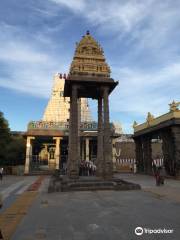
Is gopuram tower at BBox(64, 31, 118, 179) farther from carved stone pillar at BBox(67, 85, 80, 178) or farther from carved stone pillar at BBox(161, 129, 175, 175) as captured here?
carved stone pillar at BBox(161, 129, 175, 175)

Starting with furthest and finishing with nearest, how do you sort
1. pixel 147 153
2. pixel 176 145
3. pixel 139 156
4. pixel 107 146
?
pixel 139 156, pixel 147 153, pixel 176 145, pixel 107 146

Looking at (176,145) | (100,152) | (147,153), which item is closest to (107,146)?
(100,152)

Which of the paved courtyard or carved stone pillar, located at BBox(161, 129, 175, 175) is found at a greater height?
carved stone pillar, located at BBox(161, 129, 175, 175)

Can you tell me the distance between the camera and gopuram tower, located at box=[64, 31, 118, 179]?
19.9m

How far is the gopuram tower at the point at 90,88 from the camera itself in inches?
782

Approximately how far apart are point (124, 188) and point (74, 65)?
456 inches

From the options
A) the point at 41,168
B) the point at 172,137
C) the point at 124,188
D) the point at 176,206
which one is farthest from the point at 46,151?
the point at 176,206

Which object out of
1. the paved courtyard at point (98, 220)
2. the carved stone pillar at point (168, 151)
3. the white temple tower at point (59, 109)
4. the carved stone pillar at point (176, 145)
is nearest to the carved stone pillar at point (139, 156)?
the carved stone pillar at point (168, 151)

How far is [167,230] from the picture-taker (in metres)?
6.57

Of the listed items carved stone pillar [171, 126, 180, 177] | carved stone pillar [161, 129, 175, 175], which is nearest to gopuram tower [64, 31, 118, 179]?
carved stone pillar [171, 126, 180, 177]

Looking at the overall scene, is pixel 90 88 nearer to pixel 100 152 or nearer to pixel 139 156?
pixel 100 152

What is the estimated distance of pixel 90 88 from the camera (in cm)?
2256

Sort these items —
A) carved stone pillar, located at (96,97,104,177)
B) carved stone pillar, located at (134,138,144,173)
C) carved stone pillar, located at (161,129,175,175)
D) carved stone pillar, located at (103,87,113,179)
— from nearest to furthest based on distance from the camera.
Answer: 1. carved stone pillar, located at (103,87,113,179)
2. carved stone pillar, located at (96,97,104,177)
3. carved stone pillar, located at (161,129,175,175)
4. carved stone pillar, located at (134,138,144,173)

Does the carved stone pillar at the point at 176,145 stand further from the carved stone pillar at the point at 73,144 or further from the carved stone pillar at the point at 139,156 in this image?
the carved stone pillar at the point at 73,144
